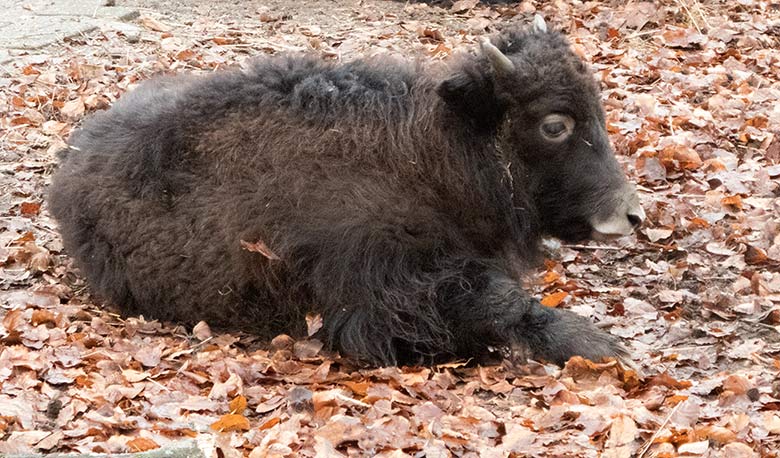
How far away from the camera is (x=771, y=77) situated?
10.5 meters

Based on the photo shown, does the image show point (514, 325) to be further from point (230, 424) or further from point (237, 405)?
point (230, 424)

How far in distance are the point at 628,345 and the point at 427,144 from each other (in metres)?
1.58

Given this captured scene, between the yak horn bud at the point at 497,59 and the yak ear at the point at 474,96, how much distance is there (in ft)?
0.29

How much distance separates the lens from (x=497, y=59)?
6129mm

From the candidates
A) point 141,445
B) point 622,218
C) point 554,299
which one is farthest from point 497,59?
point 141,445

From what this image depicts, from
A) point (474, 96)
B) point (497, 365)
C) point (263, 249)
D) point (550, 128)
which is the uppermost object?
point (474, 96)

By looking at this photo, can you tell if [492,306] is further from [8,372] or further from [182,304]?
[8,372]

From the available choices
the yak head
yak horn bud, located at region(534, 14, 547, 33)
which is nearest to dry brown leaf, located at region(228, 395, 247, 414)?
the yak head

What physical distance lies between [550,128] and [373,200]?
1.07 m

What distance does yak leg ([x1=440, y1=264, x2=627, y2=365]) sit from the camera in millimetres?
5863

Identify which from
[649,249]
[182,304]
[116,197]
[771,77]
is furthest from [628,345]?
[771,77]

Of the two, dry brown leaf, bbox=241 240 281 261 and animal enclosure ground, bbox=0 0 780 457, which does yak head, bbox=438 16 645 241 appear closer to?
animal enclosure ground, bbox=0 0 780 457

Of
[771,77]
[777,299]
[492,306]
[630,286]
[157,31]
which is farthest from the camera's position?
[157,31]

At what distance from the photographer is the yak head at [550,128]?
20.5 ft
